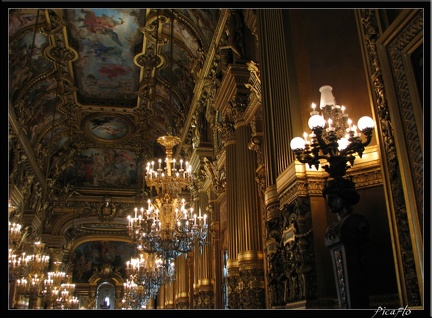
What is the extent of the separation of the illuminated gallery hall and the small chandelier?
0.02 m

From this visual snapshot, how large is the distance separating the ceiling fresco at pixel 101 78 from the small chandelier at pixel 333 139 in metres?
6.25

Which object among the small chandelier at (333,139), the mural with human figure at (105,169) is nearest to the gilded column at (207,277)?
the small chandelier at (333,139)

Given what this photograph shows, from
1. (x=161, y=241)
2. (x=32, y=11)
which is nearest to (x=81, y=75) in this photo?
(x=32, y=11)

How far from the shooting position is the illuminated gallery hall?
4.00 metres

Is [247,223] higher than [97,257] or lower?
lower

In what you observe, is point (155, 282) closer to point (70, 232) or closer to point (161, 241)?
point (161, 241)

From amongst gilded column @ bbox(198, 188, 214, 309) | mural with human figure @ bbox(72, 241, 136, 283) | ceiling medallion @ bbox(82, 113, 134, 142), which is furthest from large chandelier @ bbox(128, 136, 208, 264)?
mural with human figure @ bbox(72, 241, 136, 283)

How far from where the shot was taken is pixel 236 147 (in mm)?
10203

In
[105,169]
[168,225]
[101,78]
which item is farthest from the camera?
[105,169]

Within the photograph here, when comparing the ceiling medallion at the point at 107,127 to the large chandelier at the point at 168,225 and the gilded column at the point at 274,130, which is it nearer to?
the large chandelier at the point at 168,225

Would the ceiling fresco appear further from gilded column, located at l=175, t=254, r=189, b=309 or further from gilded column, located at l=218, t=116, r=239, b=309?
gilded column, located at l=175, t=254, r=189, b=309

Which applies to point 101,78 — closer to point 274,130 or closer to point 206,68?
point 206,68

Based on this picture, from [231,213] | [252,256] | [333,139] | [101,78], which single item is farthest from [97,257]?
[333,139]

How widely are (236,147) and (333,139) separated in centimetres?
604
